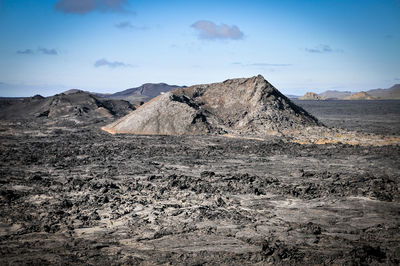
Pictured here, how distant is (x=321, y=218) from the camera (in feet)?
23.9

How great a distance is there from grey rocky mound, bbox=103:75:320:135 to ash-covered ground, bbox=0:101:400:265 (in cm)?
872

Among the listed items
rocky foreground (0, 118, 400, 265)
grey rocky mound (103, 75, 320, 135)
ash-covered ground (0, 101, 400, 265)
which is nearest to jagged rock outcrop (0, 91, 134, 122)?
grey rocky mound (103, 75, 320, 135)

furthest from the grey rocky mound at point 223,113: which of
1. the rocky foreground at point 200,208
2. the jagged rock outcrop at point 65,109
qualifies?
the jagged rock outcrop at point 65,109

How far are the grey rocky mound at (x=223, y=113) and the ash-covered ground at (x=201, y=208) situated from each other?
8.72m

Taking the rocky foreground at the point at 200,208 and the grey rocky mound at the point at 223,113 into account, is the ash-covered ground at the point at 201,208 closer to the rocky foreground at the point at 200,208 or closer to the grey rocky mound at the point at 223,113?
the rocky foreground at the point at 200,208

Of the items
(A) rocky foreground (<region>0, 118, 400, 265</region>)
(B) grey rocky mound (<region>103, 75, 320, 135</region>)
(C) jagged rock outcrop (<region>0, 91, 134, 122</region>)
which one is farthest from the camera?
(C) jagged rock outcrop (<region>0, 91, 134, 122</region>)

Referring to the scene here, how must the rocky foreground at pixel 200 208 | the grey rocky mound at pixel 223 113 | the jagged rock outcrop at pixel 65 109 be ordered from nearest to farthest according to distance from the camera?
1. the rocky foreground at pixel 200 208
2. the grey rocky mound at pixel 223 113
3. the jagged rock outcrop at pixel 65 109

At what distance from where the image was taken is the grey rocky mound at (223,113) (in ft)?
77.2

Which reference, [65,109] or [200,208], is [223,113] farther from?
[65,109]

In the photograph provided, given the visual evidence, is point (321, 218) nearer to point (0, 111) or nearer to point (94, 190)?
point (94, 190)

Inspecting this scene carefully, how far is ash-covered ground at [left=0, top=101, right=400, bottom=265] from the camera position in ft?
18.5

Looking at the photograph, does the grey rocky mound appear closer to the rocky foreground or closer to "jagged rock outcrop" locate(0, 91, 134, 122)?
the rocky foreground

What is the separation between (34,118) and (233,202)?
1331 inches

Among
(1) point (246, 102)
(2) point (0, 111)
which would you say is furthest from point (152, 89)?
(1) point (246, 102)
